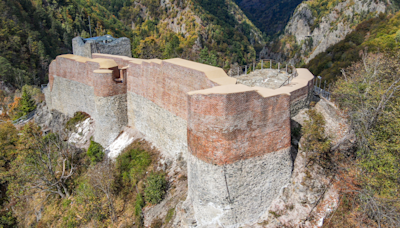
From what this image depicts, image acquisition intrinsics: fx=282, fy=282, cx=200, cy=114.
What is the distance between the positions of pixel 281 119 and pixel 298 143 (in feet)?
12.5

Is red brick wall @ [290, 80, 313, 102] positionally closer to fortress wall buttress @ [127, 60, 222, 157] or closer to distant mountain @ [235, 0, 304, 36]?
fortress wall buttress @ [127, 60, 222, 157]

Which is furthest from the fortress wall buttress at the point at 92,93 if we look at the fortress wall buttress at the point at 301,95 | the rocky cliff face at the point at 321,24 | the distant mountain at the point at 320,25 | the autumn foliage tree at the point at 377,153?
the distant mountain at the point at 320,25

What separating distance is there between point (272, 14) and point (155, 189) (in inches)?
7130

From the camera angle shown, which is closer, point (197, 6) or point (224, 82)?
point (224, 82)

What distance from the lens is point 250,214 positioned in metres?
14.2

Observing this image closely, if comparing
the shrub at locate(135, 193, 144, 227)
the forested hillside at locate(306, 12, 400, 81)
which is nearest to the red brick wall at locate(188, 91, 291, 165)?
the shrub at locate(135, 193, 144, 227)

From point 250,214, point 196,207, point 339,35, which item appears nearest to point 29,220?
point 196,207

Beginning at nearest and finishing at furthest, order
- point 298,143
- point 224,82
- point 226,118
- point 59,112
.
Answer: point 226,118 → point 224,82 → point 298,143 → point 59,112

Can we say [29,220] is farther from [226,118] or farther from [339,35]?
[339,35]

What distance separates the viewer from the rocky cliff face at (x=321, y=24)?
7438 cm

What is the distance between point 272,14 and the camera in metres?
178

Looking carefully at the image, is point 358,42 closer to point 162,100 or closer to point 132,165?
point 162,100

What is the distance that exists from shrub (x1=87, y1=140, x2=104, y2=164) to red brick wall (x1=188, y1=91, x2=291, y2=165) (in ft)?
42.6

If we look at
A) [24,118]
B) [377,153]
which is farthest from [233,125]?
[24,118]
